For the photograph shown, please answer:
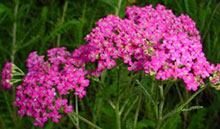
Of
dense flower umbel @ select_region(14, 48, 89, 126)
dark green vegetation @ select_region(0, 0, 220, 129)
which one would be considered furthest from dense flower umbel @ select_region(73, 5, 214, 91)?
dark green vegetation @ select_region(0, 0, 220, 129)

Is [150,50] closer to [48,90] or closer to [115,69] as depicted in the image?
[48,90]

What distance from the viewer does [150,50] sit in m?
1.82

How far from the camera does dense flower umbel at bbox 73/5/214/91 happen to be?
1.72m

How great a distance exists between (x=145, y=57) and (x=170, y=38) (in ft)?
0.53

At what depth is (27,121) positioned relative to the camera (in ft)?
8.87

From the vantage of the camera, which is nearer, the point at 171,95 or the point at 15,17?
the point at 15,17

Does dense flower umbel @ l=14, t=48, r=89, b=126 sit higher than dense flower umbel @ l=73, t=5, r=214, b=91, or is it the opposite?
dense flower umbel @ l=73, t=5, r=214, b=91

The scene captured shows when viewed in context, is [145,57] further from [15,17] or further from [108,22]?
[15,17]

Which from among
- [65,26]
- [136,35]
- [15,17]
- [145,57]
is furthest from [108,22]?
[15,17]

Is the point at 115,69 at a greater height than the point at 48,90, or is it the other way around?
the point at 115,69

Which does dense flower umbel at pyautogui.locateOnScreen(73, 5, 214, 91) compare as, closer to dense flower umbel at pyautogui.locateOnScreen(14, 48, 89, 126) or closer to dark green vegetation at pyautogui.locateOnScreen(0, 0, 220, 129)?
dense flower umbel at pyautogui.locateOnScreen(14, 48, 89, 126)

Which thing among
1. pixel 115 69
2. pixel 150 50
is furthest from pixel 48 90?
pixel 115 69

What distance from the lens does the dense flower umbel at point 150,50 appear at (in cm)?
172

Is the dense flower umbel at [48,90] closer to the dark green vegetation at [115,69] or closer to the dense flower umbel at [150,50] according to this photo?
A: the dense flower umbel at [150,50]
